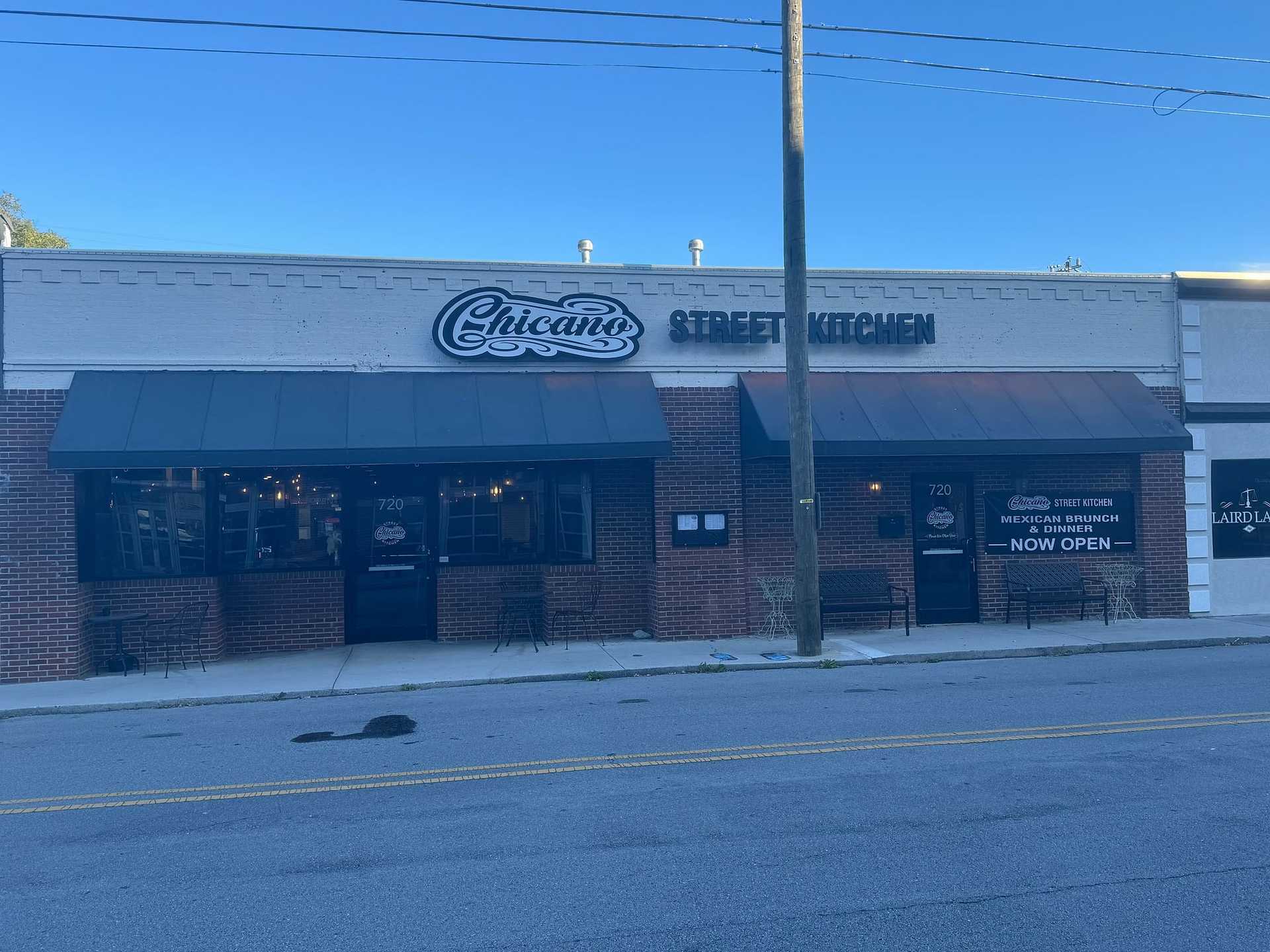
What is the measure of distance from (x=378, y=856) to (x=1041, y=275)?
1318 centimetres

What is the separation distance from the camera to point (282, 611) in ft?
45.5

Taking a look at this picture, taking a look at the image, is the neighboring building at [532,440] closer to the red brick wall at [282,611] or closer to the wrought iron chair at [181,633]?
the red brick wall at [282,611]

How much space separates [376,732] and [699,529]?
6036 millimetres

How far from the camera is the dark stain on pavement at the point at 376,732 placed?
9.02 meters

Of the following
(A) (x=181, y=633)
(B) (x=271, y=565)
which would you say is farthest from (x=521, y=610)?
(A) (x=181, y=633)

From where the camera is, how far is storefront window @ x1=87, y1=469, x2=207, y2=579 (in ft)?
42.9

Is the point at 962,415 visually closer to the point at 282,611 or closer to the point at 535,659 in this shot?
the point at 535,659

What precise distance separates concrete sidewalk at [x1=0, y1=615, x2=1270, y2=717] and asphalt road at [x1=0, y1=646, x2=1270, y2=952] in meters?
0.96

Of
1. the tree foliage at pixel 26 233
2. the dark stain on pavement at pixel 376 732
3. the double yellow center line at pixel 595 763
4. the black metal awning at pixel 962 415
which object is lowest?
the dark stain on pavement at pixel 376 732

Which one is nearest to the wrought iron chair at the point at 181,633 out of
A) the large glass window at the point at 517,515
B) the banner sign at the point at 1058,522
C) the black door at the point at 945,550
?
the large glass window at the point at 517,515

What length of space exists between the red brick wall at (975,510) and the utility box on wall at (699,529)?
1.61 feet

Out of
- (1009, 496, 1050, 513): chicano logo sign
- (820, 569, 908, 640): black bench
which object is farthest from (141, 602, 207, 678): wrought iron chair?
(1009, 496, 1050, 513): chicano logo sign

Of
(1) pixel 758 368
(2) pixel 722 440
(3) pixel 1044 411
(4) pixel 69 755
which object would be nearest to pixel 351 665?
(4) pixel 69 755

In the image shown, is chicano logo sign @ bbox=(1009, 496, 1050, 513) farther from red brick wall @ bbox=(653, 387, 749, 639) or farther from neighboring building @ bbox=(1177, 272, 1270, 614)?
red brick wall @ bbox=(653, 387, 749, 639)
